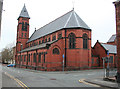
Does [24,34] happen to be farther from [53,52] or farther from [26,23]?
[53,52]

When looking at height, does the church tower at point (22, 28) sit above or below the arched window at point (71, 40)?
above

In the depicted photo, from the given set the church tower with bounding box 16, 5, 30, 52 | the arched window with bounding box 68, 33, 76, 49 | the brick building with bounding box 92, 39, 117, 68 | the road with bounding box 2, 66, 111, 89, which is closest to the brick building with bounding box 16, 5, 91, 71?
the arched window with bounding box 68, 33, 76, 49

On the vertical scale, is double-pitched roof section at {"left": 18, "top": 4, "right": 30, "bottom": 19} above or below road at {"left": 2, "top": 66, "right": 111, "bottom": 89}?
above

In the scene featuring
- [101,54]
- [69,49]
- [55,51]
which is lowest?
[101,54]

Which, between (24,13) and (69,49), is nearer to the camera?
(69,49)

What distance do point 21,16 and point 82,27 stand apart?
106 feet

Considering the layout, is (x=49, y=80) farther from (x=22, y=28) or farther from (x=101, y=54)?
(x=22, y=28)

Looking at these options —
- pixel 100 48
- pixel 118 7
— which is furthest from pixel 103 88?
pixel 100 48

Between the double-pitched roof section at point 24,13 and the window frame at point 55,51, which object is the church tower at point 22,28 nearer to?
the double-pitched roof section at point 24,13

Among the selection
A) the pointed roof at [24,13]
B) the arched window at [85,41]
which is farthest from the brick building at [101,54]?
the pointed roof at [24,13]

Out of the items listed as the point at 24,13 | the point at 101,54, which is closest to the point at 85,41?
the point at 101,54

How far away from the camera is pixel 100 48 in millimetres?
42375

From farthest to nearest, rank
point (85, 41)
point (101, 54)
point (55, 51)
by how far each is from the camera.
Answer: point (101, 54), point (85, 41), point (55, 51)

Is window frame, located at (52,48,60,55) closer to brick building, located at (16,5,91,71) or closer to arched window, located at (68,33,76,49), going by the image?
brick building, located at (16,5,91,71)
